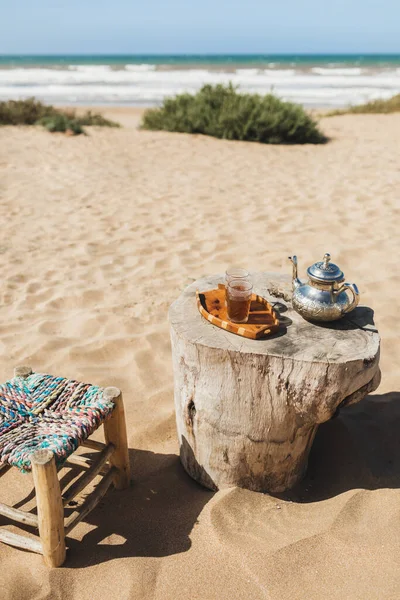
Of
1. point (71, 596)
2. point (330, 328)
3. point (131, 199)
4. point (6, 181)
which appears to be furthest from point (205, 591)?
point (6, 181)

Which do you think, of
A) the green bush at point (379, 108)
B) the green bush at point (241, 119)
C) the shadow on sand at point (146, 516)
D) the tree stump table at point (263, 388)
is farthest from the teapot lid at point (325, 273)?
the green bush at point (379, 108)

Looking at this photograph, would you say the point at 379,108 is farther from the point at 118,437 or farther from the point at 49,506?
the point at 49,506

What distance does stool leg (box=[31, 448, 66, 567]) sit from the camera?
171cm

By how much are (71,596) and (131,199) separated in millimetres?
5391

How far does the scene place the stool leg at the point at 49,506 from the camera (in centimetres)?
171

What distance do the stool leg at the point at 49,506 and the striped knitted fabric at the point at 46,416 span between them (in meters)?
0.04

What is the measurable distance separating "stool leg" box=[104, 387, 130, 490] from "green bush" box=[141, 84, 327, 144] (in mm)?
8999

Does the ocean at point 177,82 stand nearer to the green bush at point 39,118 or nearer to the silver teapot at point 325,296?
the green bush at point 39,118

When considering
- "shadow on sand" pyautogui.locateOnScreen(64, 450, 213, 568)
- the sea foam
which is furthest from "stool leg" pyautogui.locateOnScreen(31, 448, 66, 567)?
the sea foam

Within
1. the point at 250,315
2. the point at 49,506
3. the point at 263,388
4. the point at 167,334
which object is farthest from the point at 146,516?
the point at 167,334

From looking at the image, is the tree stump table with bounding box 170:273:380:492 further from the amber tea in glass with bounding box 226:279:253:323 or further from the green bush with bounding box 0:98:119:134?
the green bush with bounding box 0:98:119:134

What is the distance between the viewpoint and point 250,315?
2.18 metres

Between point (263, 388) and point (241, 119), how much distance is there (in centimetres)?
929

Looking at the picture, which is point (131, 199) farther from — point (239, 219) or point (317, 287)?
point (317, 287)
